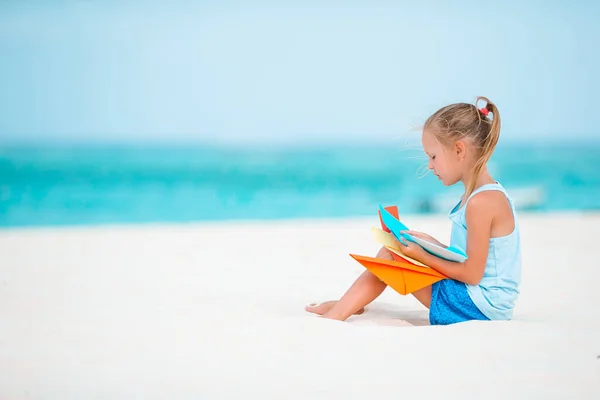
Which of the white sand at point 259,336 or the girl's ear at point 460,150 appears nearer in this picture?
the white sand at point 259,336

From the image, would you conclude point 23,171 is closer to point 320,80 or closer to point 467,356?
point 320,80

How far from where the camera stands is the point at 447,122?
6.47ft

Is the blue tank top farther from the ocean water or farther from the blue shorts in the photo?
the ocean water

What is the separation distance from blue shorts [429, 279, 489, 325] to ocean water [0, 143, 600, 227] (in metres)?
6.89

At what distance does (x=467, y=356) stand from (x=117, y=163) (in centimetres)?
1102

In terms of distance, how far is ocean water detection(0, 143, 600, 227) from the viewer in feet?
30.1

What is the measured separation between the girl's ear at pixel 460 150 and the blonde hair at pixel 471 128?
13 millimetres

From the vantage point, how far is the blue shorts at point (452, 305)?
1.98m

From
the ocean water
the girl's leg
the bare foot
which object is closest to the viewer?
the girl's leg

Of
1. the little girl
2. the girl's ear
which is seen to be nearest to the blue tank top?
the little girl

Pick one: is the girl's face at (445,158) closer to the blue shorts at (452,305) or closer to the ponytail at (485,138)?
the ponytail at (485,138)

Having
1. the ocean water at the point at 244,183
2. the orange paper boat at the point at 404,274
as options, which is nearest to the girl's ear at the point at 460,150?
the orange paper boat at the point at 404,274

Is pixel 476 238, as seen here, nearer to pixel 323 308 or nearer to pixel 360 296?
pixel 360 296

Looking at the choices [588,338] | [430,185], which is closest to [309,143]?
[430,185]
